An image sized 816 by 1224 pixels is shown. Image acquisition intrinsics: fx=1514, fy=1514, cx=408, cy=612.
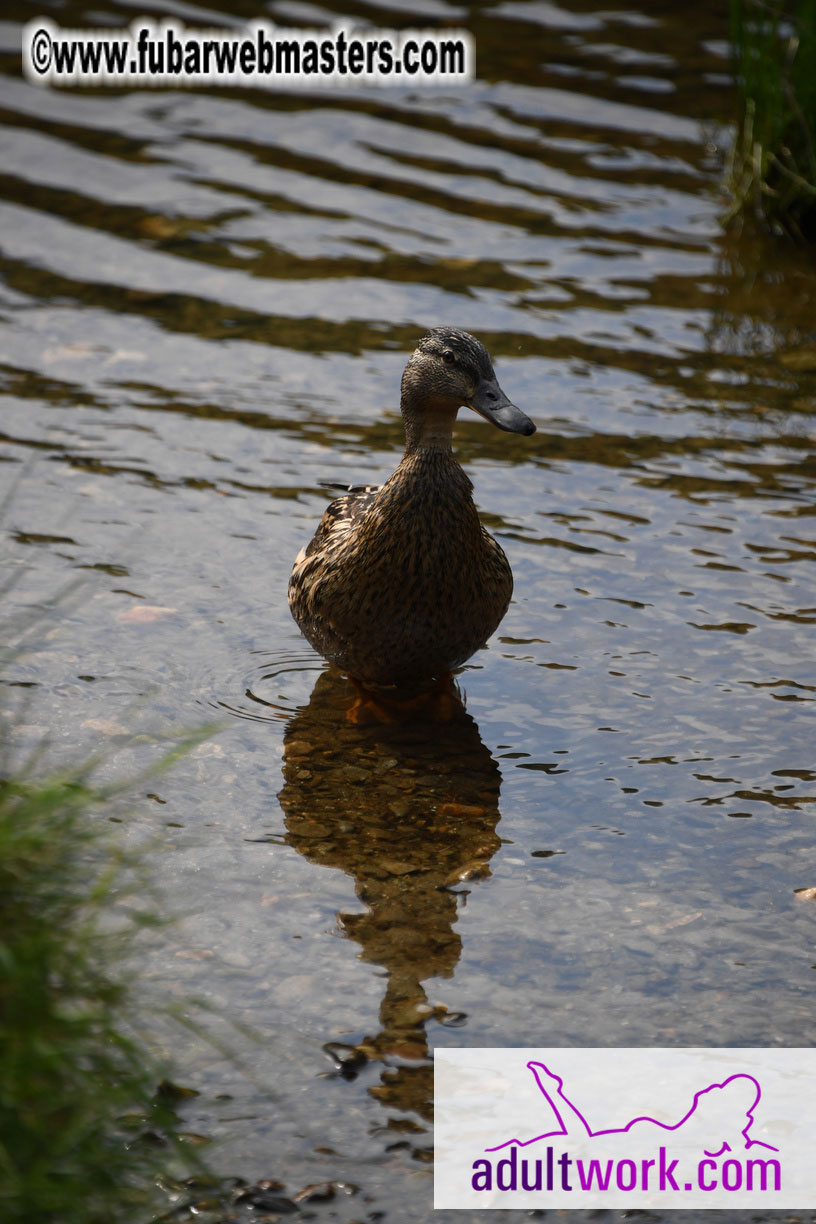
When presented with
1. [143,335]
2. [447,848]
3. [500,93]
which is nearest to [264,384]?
[143,335]

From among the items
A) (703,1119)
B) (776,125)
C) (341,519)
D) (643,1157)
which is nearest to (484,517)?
(341,519)

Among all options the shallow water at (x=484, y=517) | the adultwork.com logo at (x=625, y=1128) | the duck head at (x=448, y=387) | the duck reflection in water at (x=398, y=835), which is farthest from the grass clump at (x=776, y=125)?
the adultwork.com logo at (x=625, y=1128)

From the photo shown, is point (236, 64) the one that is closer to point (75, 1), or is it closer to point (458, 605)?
point (75, 1)

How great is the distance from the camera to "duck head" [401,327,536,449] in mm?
5473

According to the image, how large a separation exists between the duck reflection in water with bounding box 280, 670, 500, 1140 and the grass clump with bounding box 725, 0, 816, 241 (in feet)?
18.7

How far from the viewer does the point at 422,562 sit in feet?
17.5

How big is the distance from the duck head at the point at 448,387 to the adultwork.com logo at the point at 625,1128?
2.33 meters

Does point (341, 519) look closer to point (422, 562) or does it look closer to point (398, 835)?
point (422, 562)

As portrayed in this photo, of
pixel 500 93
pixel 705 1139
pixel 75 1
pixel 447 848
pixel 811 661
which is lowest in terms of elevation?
pixel 705 1139

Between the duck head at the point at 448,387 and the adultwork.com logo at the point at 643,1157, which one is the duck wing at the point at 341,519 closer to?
the duck head at the point at 448,387

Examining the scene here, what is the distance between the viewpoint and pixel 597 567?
6688mm

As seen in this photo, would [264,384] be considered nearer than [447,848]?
No

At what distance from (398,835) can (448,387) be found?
5.43 ft

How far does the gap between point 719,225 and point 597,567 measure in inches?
180
